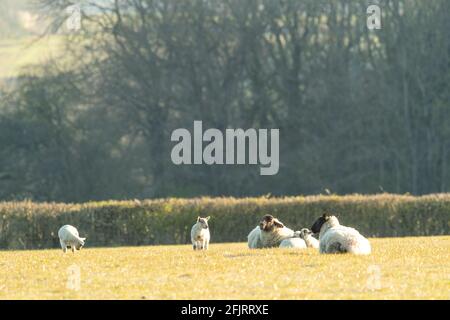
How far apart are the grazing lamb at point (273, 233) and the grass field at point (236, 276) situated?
1.44 metres

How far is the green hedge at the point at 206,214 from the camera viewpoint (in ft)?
136

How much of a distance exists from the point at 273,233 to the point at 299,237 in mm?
783

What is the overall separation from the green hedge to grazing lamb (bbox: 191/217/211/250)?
11.2 metres

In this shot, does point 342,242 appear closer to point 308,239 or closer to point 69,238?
point 308,239

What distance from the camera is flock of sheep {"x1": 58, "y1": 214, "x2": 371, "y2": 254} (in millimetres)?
25547

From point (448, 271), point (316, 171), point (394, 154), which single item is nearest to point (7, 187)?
point (316, 171)

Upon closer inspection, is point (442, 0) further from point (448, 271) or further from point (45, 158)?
point (448, 271)

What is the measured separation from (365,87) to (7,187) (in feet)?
67.4

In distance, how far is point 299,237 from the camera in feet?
94.9

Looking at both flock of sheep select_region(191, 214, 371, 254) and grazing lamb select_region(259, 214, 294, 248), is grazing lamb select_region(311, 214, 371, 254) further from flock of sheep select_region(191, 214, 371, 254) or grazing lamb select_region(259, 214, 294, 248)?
grazing lamb select_region(259, 214, 294, 248)

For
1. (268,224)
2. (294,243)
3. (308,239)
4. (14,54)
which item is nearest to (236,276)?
(294,243)
